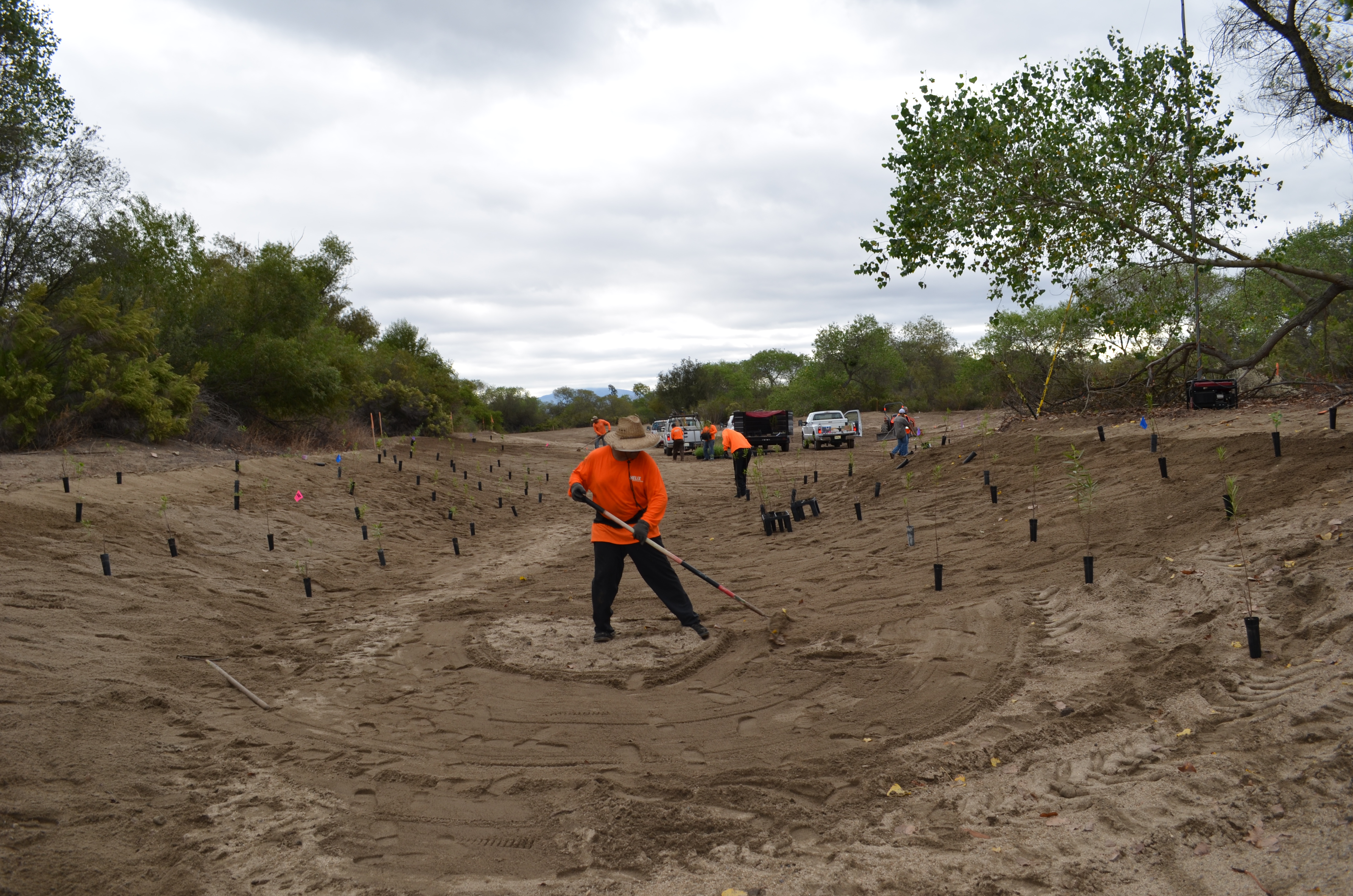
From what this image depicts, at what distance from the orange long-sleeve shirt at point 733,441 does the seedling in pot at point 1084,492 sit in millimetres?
6316

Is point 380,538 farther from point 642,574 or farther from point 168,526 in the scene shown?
point 642,574

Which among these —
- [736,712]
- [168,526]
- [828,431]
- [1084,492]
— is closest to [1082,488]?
[1084,492]

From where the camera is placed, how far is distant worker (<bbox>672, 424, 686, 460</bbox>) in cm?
3434

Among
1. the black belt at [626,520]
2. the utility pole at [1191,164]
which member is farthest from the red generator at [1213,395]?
the black belt at [626,520]

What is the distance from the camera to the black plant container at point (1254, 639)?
4.56 metres

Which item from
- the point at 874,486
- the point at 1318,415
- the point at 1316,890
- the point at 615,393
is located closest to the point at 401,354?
the point at 874,486

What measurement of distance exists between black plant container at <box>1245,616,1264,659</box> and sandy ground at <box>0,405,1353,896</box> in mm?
40

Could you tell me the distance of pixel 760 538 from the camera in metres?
11.8

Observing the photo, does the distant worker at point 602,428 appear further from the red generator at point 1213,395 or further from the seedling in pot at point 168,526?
the red generator at point 1213,395

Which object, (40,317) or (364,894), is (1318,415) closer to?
(364,894)

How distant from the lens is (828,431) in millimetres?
31438

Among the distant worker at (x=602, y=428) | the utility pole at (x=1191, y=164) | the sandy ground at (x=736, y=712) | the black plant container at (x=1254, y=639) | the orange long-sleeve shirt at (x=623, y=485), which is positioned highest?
the utility pole at (x=1191, y=164)

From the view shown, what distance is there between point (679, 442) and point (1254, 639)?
99.1 ft

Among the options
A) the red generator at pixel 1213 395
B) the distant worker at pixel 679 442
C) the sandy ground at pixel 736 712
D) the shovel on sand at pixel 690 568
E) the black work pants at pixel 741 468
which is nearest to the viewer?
the sandy ground at pixel 736 712
